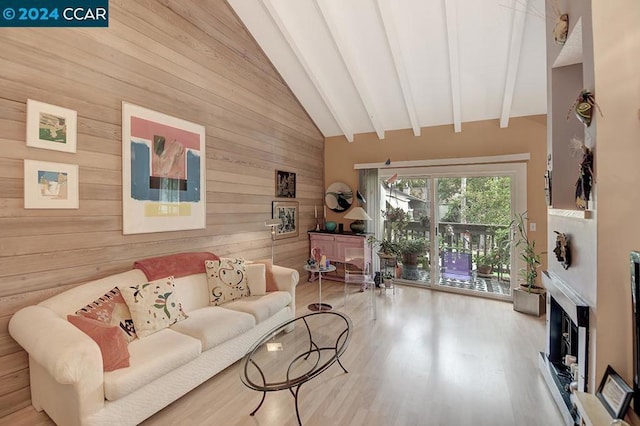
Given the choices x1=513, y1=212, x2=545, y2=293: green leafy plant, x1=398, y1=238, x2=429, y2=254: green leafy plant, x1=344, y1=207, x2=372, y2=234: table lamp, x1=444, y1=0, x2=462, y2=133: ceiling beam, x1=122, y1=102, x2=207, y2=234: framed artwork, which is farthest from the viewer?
x1=398, y1=238, x2=429, y2=254: green leafy plant

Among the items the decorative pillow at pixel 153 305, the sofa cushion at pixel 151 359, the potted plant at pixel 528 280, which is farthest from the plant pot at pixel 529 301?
the decorative pillow at pixel 153 305

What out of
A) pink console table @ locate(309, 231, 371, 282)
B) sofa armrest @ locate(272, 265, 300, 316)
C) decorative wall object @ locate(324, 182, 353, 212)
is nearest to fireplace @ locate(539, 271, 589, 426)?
sofa armrest @ locate(272, 265, 300, 316)

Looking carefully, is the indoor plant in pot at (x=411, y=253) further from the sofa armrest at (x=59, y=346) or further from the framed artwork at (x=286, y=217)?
the sofa armrest at (x=59, y=346)

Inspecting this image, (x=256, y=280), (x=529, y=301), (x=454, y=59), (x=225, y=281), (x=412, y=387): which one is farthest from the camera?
(x=529, y=301)

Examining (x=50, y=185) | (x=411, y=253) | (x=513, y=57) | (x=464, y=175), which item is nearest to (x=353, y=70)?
(x=513, y=57)

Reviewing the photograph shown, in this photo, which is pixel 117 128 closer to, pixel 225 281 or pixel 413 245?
pixel 225 281

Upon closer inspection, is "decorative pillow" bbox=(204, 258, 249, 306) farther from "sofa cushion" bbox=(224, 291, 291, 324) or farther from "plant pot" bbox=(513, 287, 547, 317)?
"plant pot" bbox=(513, 287, 547, 317)

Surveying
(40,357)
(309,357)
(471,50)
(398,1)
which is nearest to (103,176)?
(40,357)

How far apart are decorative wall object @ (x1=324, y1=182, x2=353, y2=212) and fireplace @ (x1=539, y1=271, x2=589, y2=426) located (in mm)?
3475

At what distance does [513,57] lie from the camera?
132 inches

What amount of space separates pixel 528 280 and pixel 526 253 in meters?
0.48

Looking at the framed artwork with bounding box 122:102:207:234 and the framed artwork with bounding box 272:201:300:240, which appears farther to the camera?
the framed artwork with bounding box 272:201:300:240

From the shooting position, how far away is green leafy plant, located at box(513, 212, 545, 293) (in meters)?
3.80

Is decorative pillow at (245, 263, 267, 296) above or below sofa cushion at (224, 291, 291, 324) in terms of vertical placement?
above
